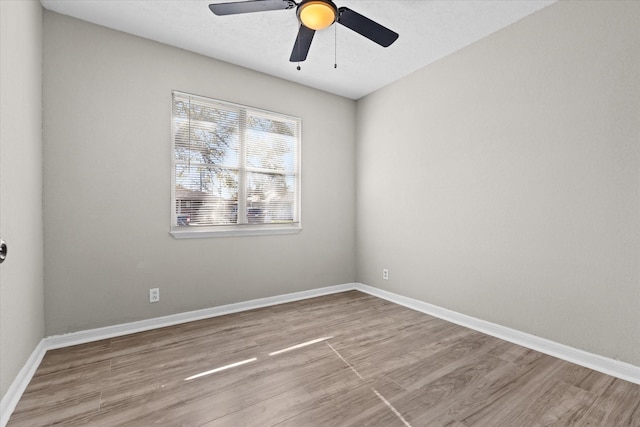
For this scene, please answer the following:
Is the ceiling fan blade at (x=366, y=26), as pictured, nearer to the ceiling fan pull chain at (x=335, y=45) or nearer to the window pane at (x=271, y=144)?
the ceiling fan pull chain at (x=335, y=45)

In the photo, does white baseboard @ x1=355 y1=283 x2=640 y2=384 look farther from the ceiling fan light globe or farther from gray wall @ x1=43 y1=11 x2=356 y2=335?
the ceiling fan light globe

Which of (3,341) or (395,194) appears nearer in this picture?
(3,341)

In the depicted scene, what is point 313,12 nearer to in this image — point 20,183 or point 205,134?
point 205,134

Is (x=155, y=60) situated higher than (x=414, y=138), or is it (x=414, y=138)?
(x=155, y=60)

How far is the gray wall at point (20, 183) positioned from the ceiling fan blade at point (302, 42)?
168cm

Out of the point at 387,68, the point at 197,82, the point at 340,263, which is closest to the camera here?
the point at 197,82

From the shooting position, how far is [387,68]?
11.3 ft

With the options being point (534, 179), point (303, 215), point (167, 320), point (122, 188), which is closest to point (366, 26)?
point (534, 179)

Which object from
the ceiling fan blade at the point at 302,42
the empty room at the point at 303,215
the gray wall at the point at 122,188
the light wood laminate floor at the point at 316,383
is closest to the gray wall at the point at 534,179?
the empty room at the point at 303,215

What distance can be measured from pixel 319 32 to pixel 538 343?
129 inches

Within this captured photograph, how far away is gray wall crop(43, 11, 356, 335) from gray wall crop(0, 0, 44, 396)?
0.44 ft

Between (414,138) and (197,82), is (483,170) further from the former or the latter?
(197,82)

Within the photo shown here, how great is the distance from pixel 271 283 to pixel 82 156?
2.25 m

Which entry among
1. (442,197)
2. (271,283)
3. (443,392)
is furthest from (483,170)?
(271,283)
